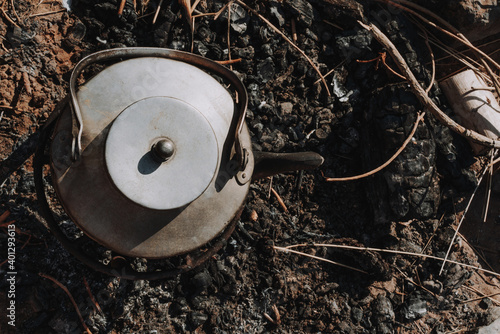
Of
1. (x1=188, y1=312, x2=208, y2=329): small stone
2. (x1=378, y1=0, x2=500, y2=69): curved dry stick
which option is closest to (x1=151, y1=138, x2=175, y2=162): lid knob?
(x1=188, y1=312, x2=208, y2=329): small stone

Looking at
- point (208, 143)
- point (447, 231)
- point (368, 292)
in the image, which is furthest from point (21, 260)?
point (447, 231)

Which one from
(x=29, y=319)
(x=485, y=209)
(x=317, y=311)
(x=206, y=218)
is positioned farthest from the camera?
(x=485, y=209)

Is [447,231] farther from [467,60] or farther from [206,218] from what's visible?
[206,218]

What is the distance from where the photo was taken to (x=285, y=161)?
1723 millimetres

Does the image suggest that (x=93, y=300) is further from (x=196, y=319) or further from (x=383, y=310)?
(x=383, y=310)

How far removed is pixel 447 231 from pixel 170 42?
2.05 meters

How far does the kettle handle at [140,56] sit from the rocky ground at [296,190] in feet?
2.55

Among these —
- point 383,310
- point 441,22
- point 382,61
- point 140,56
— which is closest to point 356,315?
point 383,310

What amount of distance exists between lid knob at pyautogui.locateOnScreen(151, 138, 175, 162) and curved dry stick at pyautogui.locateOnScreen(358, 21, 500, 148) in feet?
5.15

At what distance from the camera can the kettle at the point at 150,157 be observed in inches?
54.9

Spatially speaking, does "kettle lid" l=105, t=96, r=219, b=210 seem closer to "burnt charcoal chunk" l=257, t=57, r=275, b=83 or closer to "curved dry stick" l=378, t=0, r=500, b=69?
"burnt charcoal chunk" l=257, t=57, r=275, b=83

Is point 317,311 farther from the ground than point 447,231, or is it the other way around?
point 447,231

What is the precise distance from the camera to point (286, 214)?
2.46 metres

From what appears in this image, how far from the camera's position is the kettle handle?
4.58 feet
